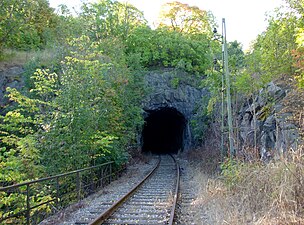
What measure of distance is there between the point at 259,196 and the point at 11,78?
17.4 metres

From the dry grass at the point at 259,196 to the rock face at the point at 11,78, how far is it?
1461 centimetres

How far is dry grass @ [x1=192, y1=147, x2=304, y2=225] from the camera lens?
4.97 metres

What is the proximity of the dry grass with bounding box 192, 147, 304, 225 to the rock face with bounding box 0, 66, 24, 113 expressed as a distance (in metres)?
14.6

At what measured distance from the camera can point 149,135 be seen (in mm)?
45031

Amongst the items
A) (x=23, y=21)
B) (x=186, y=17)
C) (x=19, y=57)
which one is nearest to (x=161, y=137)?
(x=186, y=17)

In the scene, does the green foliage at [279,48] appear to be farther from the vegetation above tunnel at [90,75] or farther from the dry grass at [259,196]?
the dry grass at [259,196]

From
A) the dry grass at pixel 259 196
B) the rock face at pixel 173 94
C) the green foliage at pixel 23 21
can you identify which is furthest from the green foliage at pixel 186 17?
the dry grass at pixel 259 196

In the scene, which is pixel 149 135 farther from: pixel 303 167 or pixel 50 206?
pixel 303 167

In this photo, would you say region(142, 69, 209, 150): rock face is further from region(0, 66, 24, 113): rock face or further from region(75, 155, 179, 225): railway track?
region(75, 155, 179, 225): railway track

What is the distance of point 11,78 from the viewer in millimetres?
19438

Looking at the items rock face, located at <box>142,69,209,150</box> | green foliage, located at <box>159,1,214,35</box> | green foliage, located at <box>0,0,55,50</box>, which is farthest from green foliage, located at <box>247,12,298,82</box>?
green foliage, located at <box>159,1,214,35</box>

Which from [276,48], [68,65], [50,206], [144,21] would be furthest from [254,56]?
[144,21]

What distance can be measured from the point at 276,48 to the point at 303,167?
822 cm

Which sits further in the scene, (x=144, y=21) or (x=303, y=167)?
(x=144, y=21)
